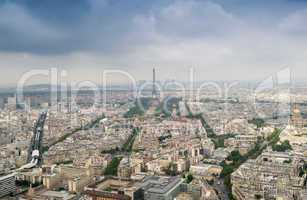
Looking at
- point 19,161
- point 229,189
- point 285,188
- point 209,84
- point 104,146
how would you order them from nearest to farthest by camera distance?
point 285,188, point 229,189, point 19,161, point 104,146, point 209,84

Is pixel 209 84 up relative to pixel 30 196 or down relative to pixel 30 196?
up

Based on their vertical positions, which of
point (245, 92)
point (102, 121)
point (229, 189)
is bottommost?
point (229, 189)

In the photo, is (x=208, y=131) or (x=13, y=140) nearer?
(x=13, y=140)

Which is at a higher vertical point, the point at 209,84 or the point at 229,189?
the point at 209,84

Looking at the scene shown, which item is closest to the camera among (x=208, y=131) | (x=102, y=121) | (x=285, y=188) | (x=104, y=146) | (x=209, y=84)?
(x=285, y=188)

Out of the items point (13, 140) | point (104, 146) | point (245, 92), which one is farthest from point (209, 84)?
point (13, 140)

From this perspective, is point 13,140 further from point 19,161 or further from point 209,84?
point 209,84

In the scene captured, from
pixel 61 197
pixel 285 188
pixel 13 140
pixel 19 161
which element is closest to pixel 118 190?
pixel 61 197

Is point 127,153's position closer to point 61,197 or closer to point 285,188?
point 61,197

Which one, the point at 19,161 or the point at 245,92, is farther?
the point at 245,92

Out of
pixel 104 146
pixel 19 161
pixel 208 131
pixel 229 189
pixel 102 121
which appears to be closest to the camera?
pixel 229 189
